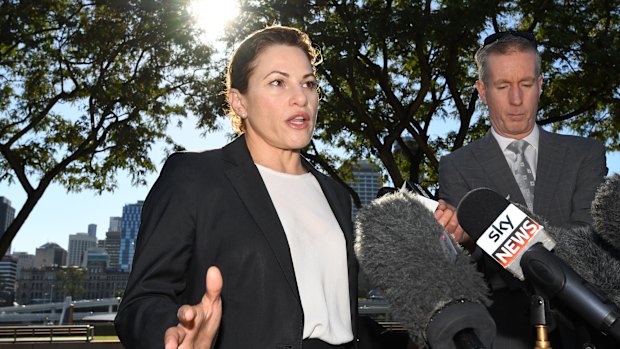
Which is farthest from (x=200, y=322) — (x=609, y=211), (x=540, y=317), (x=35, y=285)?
(x=35, y=285)

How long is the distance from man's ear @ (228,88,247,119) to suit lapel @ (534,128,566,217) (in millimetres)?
1360

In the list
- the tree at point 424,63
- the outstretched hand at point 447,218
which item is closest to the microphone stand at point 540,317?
the outstretched hand at point 447,218

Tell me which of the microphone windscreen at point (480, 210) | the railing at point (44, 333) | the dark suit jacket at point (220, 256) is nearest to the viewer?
the microphone windscreen at point (480, 210)

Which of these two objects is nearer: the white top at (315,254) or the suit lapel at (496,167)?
the white top at (315,254)

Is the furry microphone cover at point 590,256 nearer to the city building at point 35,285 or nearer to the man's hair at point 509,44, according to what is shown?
the man's hair at point 509,44

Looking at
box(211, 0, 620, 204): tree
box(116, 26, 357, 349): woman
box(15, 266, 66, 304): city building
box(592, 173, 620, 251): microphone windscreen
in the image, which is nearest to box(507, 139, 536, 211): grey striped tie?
box(116, 26, 357, 349): woman

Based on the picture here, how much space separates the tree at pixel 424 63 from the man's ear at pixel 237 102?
9011mm

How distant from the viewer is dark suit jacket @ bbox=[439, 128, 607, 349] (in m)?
2.43

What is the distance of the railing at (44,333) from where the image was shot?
68.0 ft

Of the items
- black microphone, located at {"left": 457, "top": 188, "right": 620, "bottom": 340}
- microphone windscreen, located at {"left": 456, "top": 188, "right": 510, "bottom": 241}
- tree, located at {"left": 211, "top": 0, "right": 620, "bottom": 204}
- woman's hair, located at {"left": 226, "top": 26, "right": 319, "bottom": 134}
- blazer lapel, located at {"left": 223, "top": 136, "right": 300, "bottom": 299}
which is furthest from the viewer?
tree, located at {"left": 211, "top": 0, "right": 620, "bottom": 204}

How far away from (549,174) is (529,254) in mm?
1282

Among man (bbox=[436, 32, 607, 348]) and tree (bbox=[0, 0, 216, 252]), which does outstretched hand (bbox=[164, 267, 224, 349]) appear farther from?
tree (bbox=[0, 0, 216, 252])

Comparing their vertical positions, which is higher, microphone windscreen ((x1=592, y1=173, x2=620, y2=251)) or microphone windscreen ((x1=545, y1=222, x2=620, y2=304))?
microphone windscreen ((x1=592, y1=173, x2=620, y2=251))

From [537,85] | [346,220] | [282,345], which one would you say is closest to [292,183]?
[346,220]
